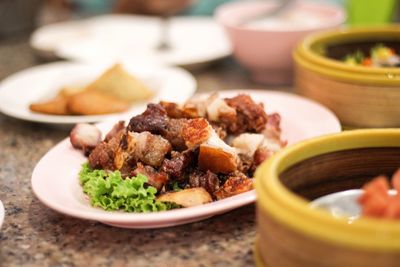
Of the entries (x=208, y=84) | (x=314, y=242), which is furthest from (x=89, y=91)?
(x=314, y=242)

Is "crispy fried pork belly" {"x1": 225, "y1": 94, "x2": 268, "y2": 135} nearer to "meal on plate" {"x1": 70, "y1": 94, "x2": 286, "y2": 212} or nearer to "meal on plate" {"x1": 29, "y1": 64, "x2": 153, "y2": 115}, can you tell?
"meal on plate" {"x1": 70, "y1": 94, "x2": 286, "y2": 212}

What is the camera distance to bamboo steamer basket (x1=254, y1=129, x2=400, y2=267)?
2.49 feet

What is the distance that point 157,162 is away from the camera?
48.0 inches

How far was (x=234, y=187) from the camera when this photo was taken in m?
1.16

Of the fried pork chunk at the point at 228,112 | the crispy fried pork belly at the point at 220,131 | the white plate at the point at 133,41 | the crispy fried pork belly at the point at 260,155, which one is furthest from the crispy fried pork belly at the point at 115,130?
the white plate at the point at 133,41

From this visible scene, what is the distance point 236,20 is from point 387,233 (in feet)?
4.97

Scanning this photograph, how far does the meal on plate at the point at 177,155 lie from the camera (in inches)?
45.6

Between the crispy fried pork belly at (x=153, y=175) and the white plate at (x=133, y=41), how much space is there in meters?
1.00

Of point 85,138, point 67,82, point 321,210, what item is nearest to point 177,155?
point 85,138

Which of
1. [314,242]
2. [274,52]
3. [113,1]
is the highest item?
[314,242]

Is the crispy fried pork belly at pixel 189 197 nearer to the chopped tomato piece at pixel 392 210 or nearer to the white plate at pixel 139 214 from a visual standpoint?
the white plate at pixel 139 214

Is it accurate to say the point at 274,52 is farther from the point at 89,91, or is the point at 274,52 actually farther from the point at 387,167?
the point at 387,167

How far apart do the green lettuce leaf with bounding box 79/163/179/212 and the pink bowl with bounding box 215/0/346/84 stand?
0.88m

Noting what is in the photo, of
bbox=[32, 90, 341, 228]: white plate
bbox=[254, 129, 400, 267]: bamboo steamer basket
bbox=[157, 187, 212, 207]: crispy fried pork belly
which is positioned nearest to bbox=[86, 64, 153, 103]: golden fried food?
bbox=[32, 90, 341, 228]: white plate
